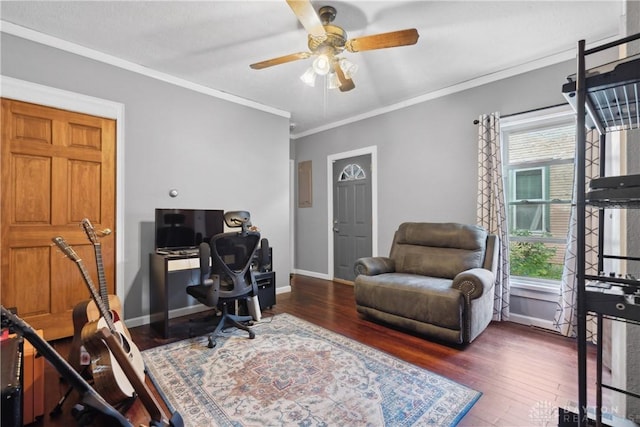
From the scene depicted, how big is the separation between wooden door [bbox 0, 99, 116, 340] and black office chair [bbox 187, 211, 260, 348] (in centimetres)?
112

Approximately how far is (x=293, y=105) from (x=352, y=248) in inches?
94.1

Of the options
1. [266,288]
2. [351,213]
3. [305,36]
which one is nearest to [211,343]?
[266,288]

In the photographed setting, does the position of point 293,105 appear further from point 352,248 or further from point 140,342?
point 140,342

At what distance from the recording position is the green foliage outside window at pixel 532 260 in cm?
306

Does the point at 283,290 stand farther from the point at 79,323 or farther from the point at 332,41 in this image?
the point at 332,41

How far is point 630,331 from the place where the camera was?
4.19ft

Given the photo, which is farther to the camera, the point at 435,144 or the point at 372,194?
the point at 372,194

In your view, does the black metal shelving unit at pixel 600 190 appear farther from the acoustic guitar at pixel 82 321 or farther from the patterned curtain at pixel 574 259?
the acoustic guitar at pixel 82 321

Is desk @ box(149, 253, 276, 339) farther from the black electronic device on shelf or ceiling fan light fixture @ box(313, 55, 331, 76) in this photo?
ceiling fan light fixture @ box(313, 55, 331, 76)

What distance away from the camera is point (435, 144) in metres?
3.83

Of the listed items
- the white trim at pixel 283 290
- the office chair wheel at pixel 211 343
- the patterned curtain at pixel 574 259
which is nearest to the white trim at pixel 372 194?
the white trim at pixel 283 290

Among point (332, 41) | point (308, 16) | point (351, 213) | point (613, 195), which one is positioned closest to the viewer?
point (613, 195)

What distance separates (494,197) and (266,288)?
276cm

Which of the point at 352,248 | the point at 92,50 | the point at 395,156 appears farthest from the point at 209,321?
the point at 395,156
